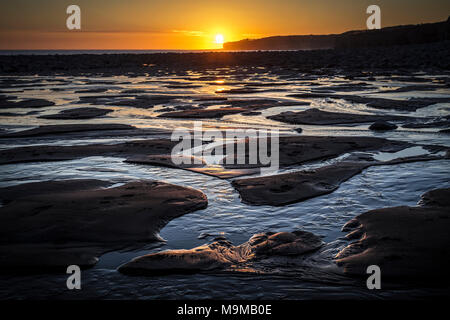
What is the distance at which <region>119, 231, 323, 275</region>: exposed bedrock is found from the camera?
115 inches

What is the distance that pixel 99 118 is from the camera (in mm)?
9914

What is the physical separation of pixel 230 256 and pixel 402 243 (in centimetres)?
124

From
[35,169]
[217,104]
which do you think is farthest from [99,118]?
[35,169]

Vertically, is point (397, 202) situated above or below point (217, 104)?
below

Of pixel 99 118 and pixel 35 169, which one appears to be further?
pixel 99 118

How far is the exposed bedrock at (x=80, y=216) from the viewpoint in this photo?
3189mm

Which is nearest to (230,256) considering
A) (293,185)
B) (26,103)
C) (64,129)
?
(293,185)

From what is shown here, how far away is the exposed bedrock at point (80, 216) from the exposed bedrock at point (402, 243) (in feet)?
4.85

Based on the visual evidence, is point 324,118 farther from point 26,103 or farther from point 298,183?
point 26,103

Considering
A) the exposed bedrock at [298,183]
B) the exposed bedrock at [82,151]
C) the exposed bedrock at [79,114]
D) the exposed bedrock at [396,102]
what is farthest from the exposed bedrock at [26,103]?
the exposed bedrock at [298,183]

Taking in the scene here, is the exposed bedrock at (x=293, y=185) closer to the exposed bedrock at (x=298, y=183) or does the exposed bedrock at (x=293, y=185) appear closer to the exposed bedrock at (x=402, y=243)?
the exposed bedrock at (x=298, y=183)

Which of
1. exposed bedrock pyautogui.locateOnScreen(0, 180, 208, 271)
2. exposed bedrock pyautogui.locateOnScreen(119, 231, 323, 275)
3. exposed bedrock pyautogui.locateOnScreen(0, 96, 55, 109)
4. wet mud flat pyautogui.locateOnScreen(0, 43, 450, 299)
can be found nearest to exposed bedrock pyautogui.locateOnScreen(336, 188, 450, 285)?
wet mud flat pyautogui.locateOnScreen(0, 43, 450, 299)

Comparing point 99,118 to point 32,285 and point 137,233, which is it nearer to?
point 137,233

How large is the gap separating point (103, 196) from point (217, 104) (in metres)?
8.12
